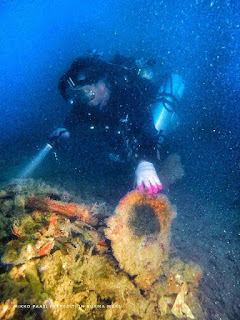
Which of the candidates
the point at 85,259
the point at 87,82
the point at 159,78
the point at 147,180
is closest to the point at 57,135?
the point at 87,82

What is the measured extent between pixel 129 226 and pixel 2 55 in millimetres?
74869

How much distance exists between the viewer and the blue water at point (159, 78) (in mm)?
7988

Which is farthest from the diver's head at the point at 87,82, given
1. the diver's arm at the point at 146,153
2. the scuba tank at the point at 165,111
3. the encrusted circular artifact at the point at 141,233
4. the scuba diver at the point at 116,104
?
the encrusted circular artifact at the point at 141,233

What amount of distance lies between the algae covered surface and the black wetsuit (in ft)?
6.26

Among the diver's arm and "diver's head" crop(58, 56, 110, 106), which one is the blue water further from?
Answer: "diver's head" crop(58, 56, 110, 106)

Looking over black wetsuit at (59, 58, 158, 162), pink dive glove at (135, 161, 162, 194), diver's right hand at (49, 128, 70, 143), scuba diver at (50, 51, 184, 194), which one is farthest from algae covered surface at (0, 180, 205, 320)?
diver's right hand at (49, 128, 70, 143)

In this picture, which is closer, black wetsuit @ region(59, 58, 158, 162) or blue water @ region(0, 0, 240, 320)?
black wetsuit @ region(59, 58, 158, 162)

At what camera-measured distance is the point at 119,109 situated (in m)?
4.50

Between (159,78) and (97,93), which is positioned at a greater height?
(159,78)

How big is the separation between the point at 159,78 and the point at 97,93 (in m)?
3.53

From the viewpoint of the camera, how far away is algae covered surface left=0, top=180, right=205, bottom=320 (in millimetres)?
1527

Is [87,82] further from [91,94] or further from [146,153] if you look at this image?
[146,153]

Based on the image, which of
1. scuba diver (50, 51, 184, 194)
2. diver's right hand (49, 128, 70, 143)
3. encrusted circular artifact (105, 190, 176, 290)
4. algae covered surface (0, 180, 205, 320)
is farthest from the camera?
diver's right hand (49, 128, 70, 143)

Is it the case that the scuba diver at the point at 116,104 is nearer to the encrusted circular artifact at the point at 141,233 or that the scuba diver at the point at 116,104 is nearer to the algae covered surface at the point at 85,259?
the encrusted circular artifact at the point at 141,233
